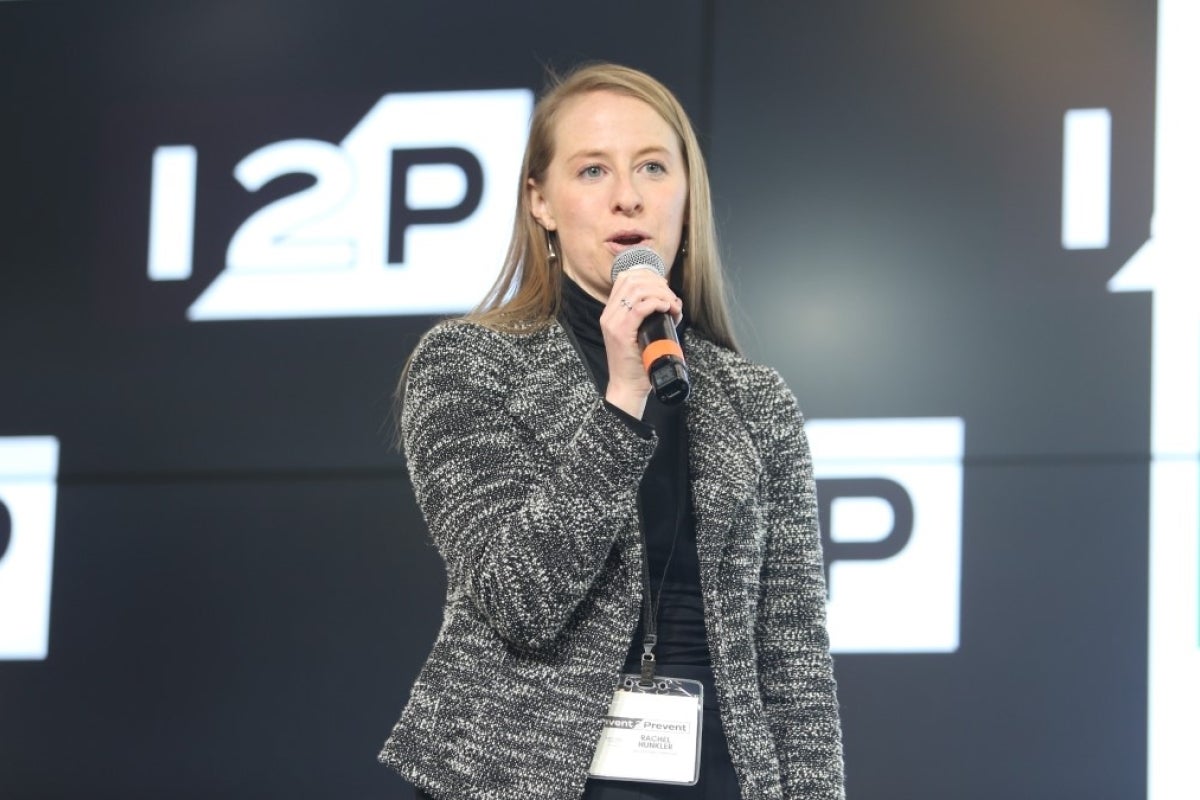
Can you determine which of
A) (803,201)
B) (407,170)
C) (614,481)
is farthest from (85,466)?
(614,481)

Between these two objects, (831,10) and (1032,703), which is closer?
(1032,703)

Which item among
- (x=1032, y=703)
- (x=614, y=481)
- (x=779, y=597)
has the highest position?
(x=614, y=481)

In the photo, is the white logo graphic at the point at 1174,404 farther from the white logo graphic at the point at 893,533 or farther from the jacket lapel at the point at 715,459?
the jacket lapel at the point at 715,459

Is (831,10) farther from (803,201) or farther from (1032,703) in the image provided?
(1032,703)

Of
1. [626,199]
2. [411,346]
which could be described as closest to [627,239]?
[626,199]

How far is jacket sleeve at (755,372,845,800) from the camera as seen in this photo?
1.69m

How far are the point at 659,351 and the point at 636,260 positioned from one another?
265mm

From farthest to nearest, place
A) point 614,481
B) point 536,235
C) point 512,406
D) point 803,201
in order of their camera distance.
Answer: point 803,201 < point 536,235 < point 512,406 < point 614,481

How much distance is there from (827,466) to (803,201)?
20.6 inches

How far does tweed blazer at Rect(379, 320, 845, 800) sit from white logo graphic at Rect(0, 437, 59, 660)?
6.01 ft

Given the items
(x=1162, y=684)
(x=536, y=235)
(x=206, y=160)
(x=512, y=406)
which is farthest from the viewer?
(x=206, y=160)

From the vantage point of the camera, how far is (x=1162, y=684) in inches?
108

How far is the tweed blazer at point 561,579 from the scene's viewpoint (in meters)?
1.44

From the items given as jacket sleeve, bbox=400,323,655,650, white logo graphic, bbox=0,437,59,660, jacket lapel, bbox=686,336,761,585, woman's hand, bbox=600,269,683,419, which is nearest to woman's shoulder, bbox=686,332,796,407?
jacket lapel, bbox=686,336,761,585
